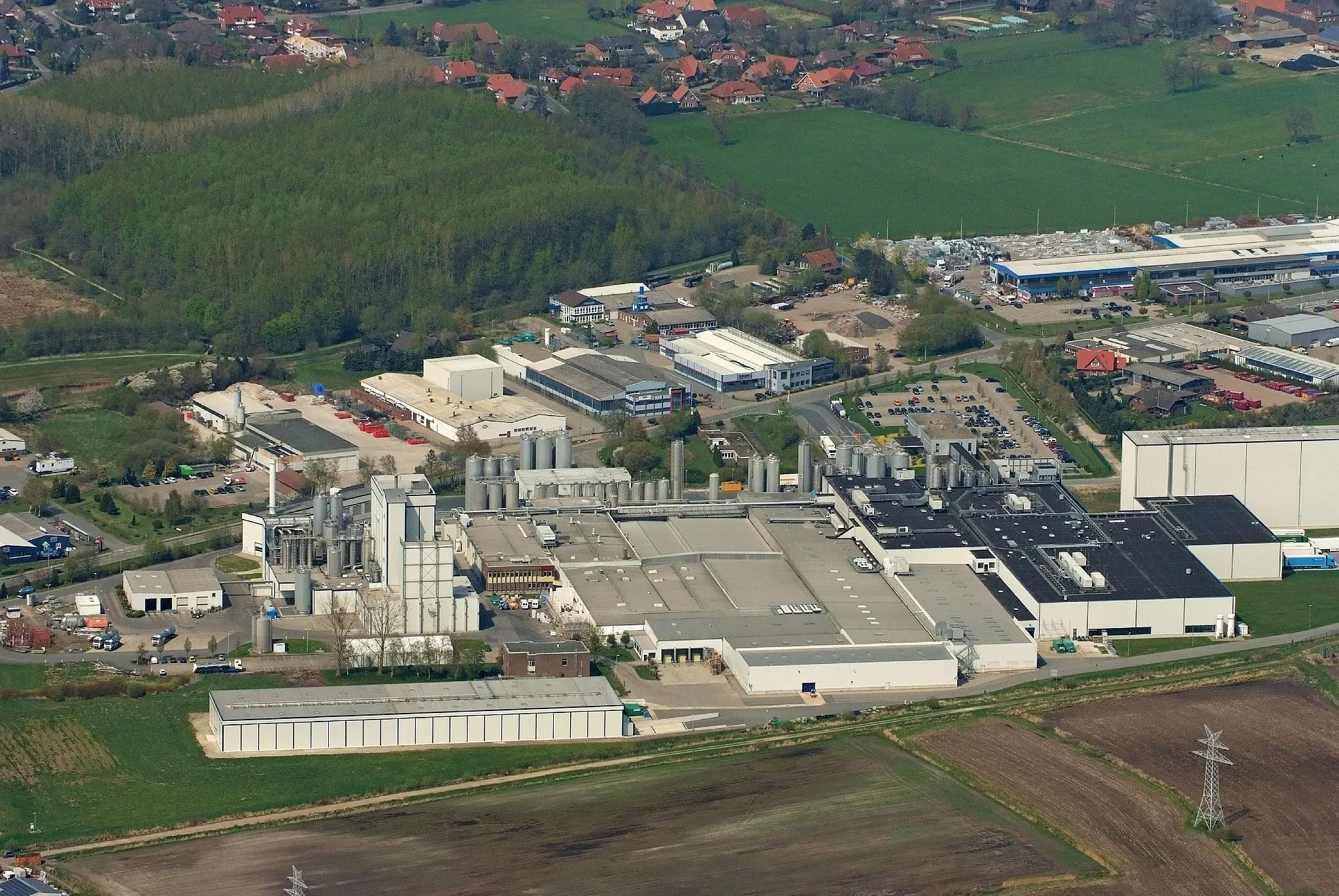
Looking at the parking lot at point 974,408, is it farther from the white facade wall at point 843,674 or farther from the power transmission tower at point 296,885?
the power transmission tower at point 296,885

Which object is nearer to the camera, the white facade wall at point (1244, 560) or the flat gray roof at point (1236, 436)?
the white facade wall at point (1244, 560)

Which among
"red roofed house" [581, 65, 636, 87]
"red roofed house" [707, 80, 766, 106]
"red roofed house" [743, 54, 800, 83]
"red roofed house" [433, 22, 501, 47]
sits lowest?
"red roofed house" [707, 80, 766, 106]

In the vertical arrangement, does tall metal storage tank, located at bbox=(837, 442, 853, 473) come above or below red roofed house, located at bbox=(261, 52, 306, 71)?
below

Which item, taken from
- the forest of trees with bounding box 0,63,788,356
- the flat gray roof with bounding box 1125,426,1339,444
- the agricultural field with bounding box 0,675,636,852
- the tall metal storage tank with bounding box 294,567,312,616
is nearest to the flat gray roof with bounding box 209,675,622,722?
the agricultural field with bounding box 0,675,636,852

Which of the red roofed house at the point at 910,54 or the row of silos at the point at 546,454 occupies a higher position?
the red roofed house at the point at 910,54

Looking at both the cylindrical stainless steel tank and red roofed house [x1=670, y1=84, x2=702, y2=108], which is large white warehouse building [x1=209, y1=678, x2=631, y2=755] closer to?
the cylindrical stainless steel tank

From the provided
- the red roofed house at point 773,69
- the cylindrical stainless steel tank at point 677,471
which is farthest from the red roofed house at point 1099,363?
the red roofed house at point 773,69
